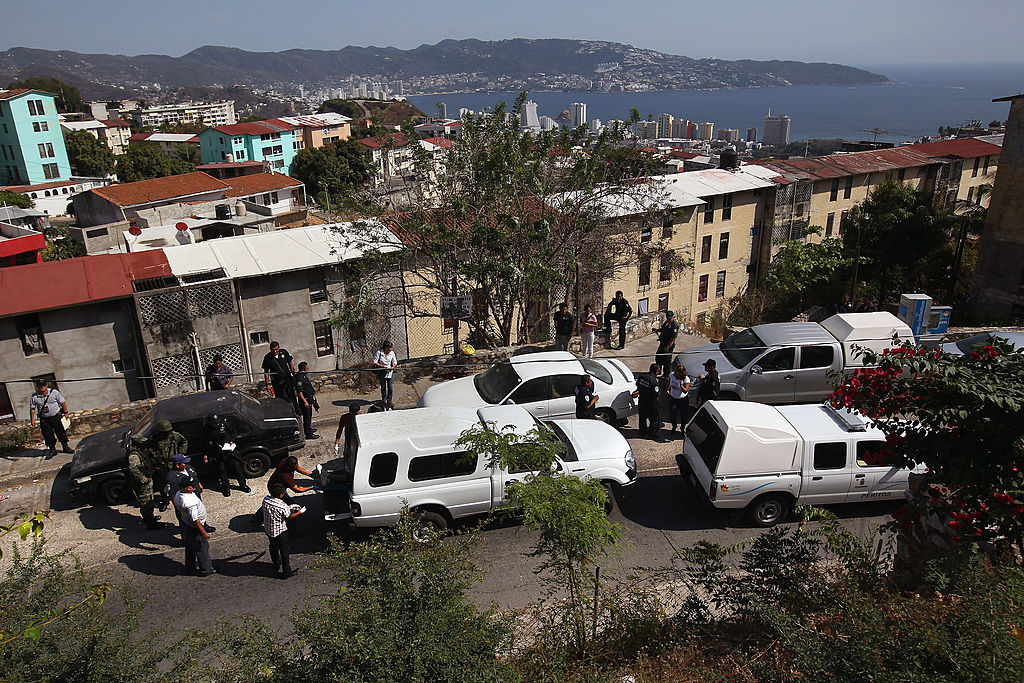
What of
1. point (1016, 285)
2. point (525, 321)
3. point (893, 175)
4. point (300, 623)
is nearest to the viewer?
point (300, 623)

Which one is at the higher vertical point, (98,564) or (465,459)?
(465,459)

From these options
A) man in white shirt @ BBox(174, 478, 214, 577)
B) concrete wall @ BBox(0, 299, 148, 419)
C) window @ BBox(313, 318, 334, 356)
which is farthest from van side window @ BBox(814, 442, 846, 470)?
concrete wall @ BBox(0, 299, 148, 419)

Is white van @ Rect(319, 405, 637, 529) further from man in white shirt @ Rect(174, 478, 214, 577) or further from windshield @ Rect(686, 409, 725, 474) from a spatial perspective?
man in white shirt @ Rect(174, 478, 214, 577)

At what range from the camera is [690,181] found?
3188cm

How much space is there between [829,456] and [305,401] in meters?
9.42

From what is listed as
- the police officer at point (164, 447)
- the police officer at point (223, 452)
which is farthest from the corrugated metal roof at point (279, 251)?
the police officer at point (164, 447)

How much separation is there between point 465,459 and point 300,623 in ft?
12.7

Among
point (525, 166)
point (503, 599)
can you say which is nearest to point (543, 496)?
point (503, 599)

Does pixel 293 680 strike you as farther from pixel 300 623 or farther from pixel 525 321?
pixel 525 321

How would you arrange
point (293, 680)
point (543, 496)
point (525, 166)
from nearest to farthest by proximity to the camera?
point (293, 680)
point (543, 496)
point (525, 166)

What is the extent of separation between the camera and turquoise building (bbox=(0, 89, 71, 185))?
276 feet

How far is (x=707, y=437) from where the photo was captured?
1034cm

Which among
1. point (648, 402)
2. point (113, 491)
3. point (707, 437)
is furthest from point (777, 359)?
point (113, 491)

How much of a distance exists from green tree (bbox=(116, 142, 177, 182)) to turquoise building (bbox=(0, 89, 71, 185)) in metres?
7.65
